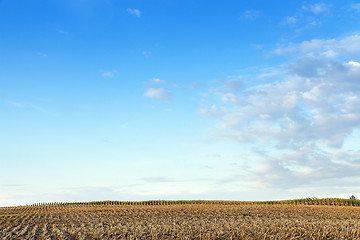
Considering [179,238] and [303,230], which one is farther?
[303,230]

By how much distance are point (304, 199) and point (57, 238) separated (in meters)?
57.4

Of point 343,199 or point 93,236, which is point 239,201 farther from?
point 93,236

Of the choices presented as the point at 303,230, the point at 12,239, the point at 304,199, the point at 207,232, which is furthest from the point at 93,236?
the point at 304,199

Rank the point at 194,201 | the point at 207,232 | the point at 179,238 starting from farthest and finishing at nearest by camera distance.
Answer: the point at 194,201
the point at 207,232
the point at 179,238

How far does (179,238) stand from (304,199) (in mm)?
54941

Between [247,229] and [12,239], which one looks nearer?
[12,239]

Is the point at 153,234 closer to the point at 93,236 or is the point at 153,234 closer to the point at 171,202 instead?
the point at 93,236

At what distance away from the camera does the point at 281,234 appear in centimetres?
1952

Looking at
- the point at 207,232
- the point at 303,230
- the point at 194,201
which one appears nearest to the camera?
the point at 207,232

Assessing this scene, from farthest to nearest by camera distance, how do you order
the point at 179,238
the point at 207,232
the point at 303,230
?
the point at 303,230 → the point at 207,232 → the point at 179,238

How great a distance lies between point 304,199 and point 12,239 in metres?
58.8

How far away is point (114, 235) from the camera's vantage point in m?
19.1

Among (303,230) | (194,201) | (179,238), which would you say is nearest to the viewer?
(179,238)

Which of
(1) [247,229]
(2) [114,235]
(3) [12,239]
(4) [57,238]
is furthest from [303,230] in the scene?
(3) [12,239]
